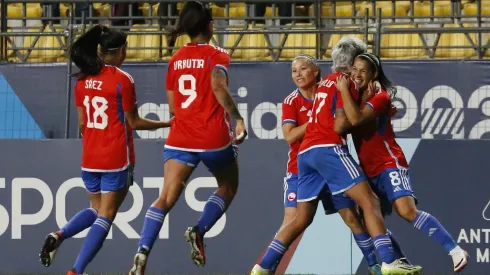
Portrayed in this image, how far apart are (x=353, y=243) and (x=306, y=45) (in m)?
4.20

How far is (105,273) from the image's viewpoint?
37.1ft

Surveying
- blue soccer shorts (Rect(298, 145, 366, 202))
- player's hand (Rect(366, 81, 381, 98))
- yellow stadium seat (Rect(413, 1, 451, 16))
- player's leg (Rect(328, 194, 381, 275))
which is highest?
yellow stadium seat (Rect(413, 1, 451, 16))

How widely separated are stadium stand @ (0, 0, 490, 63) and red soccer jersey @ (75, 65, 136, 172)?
11.3 ft

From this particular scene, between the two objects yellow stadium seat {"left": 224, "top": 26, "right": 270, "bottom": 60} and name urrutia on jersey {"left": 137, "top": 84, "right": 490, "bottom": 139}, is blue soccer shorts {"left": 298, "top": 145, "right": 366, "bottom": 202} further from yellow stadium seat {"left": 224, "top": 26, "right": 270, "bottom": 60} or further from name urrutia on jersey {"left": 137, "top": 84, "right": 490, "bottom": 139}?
yellow stadium seat {"left": 224, "top": 26, "right": 270, "bottom": 60}

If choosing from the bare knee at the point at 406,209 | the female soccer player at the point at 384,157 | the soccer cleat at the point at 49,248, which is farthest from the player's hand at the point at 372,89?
the soccer cleat at the point at 49,248

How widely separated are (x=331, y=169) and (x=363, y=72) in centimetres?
86

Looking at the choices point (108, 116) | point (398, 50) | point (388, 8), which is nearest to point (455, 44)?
point (398, 50)

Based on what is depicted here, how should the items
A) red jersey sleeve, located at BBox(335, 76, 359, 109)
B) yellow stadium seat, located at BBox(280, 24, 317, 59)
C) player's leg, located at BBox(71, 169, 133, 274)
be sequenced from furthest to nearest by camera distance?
yellow stadium seat, located at BBox(280, 24, 317, 59), player's leg, located at BBox(71, 169, 133, 274), red jersey sleeve, located at BBox(335, 76, 359, 109)

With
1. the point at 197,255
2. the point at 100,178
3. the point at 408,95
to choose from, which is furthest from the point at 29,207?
the point at 408,95

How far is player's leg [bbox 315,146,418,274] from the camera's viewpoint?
28.1 feet

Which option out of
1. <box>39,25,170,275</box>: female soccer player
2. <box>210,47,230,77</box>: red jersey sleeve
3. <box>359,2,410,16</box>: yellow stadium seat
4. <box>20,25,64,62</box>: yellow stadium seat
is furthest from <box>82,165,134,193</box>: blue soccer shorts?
<box>359,2,410,16</box>: yellow stadium seat

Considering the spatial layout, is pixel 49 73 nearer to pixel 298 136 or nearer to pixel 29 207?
pixel 29 207

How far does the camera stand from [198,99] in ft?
29.6

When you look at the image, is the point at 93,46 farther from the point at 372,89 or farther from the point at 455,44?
the point at 455,44
